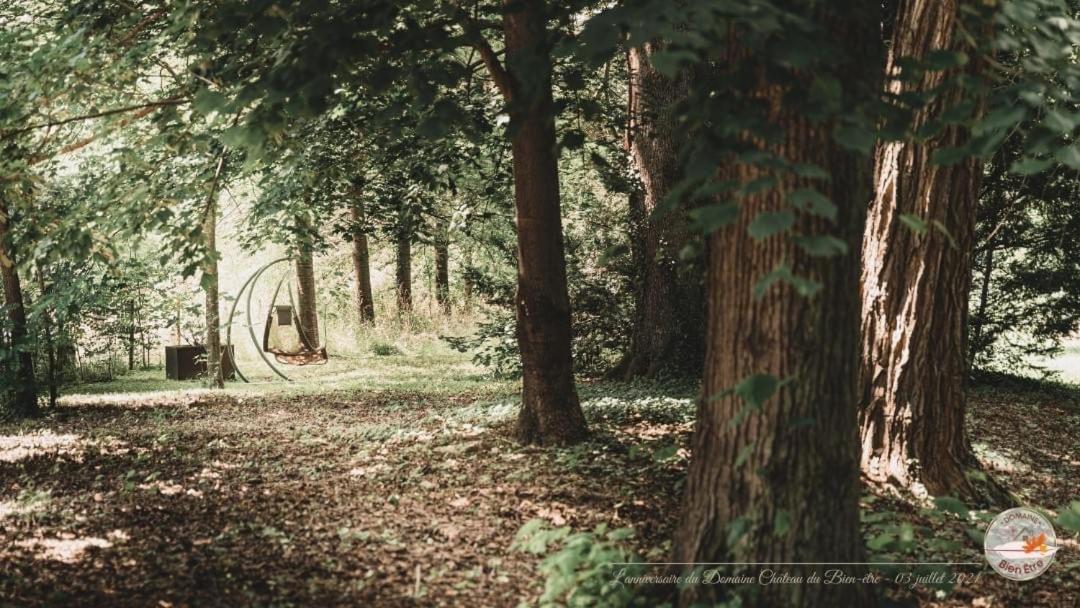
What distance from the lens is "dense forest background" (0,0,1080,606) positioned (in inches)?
93.6

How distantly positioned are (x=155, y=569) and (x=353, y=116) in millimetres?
4109

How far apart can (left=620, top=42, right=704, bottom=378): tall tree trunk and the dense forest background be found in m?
0.04

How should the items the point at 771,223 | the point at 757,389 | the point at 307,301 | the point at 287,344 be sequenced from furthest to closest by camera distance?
the point at 307,301 < the point at 287,344 < the point at 757,389 < the point at 771,223

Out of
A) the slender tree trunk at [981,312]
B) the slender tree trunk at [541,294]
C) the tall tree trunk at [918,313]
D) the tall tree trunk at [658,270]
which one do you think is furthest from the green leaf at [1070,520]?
the slender tree trunk at [981,312]

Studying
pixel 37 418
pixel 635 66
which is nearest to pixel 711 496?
pixel 635 66

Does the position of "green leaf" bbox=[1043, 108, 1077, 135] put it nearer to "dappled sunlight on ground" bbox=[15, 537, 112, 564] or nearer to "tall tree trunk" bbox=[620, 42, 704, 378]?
"dappled sunlight on ground" bbox=[15, 537, 112, 564]

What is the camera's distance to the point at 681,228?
6.11m

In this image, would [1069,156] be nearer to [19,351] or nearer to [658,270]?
[658,270]

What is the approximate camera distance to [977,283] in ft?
31.0

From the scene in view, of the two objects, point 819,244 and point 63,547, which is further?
point 63,547

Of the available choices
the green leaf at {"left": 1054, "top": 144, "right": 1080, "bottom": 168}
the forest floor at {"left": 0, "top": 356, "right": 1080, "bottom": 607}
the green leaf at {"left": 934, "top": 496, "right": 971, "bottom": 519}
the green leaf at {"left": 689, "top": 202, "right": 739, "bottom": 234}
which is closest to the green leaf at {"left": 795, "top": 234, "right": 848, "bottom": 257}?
the green leaf at {"left": 689, "top": 202, "right": 739, "bottom": 234}

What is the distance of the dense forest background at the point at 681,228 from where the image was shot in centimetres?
238

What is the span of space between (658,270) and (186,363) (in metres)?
9.26

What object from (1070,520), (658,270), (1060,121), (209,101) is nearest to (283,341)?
(658,270)
